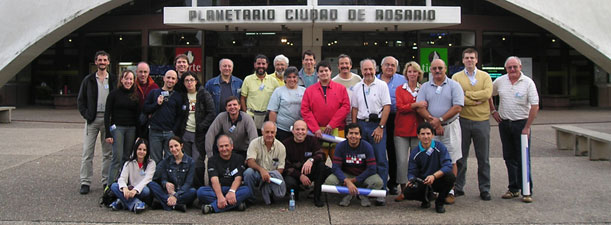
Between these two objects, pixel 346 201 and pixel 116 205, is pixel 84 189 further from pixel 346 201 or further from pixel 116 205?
pixel 346 201

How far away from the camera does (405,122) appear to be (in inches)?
222

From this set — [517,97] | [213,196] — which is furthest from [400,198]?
[213,196]

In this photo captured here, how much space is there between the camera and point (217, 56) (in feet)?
63.5

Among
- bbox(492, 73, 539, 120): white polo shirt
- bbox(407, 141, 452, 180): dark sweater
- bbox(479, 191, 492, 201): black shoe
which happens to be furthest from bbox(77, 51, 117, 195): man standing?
bbox(492, 73, 539, 120): white polo shirt

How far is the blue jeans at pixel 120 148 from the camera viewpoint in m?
5.76

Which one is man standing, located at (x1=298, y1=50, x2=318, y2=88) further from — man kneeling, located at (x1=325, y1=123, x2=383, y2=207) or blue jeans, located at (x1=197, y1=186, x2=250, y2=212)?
blue jeans, located at (x1=197, y1=186, x2=250, y2=212)

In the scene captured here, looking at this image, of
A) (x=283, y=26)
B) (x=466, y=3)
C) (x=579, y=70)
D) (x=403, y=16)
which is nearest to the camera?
(x=403, y=16)

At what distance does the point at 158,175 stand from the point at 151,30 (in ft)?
50.4

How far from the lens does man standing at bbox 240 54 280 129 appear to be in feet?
20.6

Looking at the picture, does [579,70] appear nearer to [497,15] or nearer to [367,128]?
[497,15]

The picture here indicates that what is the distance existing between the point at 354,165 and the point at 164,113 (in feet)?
7.69

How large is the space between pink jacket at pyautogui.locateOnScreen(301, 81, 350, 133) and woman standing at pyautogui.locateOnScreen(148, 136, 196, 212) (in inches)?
57.2

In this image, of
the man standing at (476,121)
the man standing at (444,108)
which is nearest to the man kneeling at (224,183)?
the man standing at (444,108)

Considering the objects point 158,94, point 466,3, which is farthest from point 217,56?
point 158,94
